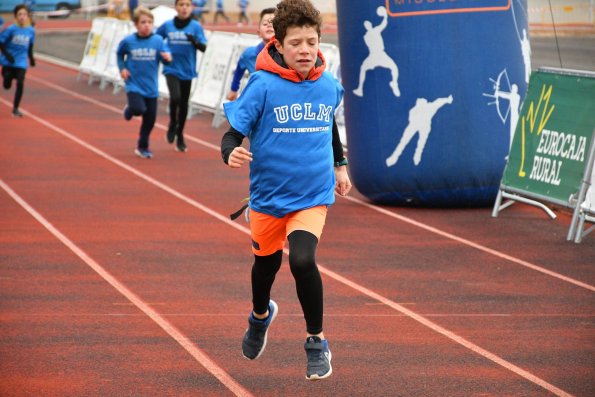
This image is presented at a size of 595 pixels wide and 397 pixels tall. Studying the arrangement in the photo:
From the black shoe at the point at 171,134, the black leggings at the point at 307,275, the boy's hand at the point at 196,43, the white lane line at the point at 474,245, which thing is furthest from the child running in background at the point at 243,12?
the black leggings at the point at 307,275

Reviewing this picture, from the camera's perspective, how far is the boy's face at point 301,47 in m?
5.85

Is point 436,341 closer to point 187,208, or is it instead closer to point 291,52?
point 291,52

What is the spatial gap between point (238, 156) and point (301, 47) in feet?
2.05

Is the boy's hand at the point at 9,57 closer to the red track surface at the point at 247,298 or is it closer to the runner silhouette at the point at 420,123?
the red track surface at the point at 247,298

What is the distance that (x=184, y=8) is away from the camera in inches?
664

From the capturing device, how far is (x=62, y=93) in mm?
26453

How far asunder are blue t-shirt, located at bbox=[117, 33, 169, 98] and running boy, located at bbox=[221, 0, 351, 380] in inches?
407

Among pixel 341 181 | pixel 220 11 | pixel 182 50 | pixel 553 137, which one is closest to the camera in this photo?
pixel 341 181

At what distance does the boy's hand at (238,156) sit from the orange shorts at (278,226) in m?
0.46

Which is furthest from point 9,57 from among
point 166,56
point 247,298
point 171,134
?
point 247,298

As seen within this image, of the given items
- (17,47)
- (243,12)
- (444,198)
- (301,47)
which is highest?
(301,47)

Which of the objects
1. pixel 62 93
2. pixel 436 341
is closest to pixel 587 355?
pixel 436 341

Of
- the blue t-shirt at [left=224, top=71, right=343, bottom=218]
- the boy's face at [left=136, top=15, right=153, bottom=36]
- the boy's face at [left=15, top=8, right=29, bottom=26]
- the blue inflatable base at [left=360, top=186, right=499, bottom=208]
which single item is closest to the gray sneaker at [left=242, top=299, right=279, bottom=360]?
the blue t-shirt at [left=224, top=71, right=343, bottom=218]

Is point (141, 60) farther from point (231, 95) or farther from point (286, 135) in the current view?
point (286, 135)
